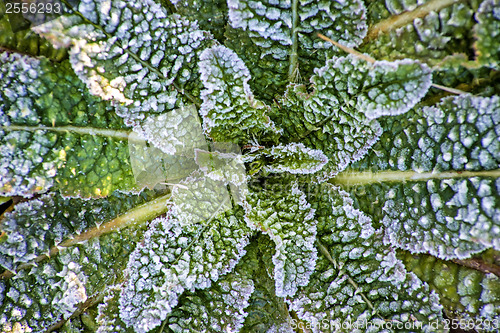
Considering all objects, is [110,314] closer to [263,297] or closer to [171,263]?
Answer: [171,263]

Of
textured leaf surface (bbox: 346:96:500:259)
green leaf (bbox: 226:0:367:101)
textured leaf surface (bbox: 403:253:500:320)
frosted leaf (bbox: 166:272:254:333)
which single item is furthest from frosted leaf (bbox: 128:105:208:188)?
textured leaf surface (bbox: 403:253:500:320)

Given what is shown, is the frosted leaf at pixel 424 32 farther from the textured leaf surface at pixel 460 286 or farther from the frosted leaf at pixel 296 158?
the textured leaf surface at pixel 460 286

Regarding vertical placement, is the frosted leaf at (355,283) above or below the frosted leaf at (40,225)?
below

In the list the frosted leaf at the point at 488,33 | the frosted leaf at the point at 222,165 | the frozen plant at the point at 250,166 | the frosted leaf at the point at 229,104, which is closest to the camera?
the frosted leaf at the point at 488,33

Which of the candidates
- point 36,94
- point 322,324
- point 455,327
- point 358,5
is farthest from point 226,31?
point 455,327

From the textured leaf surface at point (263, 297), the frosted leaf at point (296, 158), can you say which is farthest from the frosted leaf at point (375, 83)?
the textured leaf surface at point (263, 297)

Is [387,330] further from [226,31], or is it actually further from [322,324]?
[226,31]
